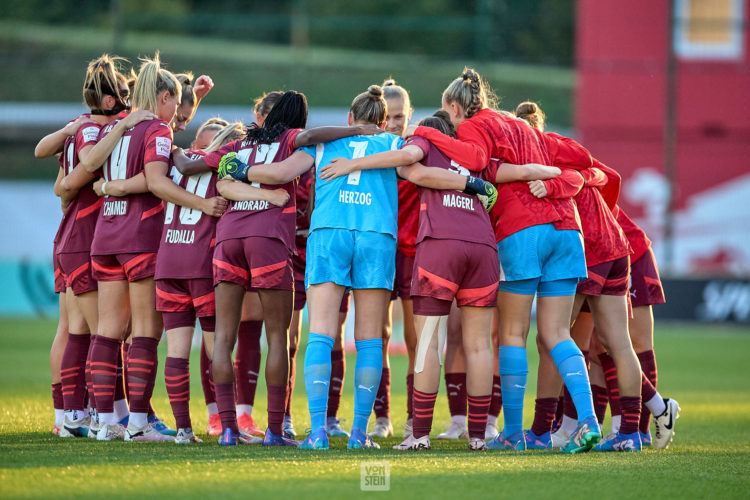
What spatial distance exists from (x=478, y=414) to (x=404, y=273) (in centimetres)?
133

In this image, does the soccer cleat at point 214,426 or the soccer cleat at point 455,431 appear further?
the soccer cleat at point 455,431

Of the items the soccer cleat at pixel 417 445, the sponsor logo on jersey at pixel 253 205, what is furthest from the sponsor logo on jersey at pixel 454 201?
the soccer cleat at pixel 417 445

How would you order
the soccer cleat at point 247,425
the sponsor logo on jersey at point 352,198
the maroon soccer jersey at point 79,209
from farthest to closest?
the soccer cleat at point 247,425, the maroon soccer jersey at point 79,209, the sponsor logo on jersey at point 352,198

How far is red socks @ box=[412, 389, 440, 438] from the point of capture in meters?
5.79

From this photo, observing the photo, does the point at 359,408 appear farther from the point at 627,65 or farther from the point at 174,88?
the point at 627,65

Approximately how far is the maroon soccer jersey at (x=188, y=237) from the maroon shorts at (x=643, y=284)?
9.58 ft

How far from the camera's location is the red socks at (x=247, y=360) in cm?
665

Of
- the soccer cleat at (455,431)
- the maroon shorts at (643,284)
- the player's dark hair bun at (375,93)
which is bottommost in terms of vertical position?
the soccer cleat at (455,431)

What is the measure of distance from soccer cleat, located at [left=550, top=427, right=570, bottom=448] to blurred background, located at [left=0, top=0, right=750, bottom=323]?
15.2 metres

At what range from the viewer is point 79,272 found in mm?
6402

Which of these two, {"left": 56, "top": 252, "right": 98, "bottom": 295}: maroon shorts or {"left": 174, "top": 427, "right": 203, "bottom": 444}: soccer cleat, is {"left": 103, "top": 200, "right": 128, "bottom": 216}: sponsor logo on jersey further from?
{"left": 174, "top": 427, "right": 203, "bottom": 444}: soccer cleat

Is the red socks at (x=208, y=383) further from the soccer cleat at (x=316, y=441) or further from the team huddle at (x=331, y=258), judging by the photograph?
the soccer cleat at (x=316, y=441)

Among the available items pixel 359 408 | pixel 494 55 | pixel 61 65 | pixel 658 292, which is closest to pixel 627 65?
pixel 494 55
